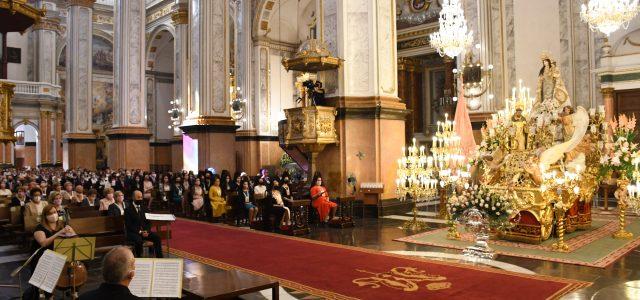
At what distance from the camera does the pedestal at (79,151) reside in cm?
2406

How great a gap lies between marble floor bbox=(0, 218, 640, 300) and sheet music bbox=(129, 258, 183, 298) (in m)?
1.60

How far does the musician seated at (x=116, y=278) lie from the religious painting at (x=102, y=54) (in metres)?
36.5

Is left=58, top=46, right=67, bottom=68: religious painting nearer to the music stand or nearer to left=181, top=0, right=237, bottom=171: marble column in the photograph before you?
left=181, top=0, right=237, bottom=171: marble column

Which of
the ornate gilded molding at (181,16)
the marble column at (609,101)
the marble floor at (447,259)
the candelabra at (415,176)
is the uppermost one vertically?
the ornate gilded molding at (181,16)

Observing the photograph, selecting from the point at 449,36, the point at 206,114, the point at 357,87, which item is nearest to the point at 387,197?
the point at 357,87

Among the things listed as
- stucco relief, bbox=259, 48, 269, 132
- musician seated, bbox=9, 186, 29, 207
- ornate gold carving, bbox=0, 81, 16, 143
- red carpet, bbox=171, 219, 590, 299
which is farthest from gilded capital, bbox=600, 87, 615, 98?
ornate gold carving, bbox=0, 81, 16, 143

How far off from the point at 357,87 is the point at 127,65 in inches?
440

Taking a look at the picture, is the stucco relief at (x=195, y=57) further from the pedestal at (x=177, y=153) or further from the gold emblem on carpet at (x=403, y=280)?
the gold emblem on carpet at (x=403, y=280)

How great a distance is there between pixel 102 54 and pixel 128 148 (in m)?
19.9

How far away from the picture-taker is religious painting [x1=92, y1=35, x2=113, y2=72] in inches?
1409

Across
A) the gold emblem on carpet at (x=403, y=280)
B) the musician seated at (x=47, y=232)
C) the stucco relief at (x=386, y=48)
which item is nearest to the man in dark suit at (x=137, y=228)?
the musician seated at (x=47, y=232)

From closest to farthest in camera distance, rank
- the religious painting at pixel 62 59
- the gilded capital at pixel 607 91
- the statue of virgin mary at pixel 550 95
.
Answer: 1. the statue of virgin mary at pixel 550 95
2. the gilded capital at pixel 607 91
3. the religious painting at pixel 62 59

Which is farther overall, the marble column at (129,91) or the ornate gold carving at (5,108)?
the marble column at (129,91)

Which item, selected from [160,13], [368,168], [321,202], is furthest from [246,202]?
[160,13]
